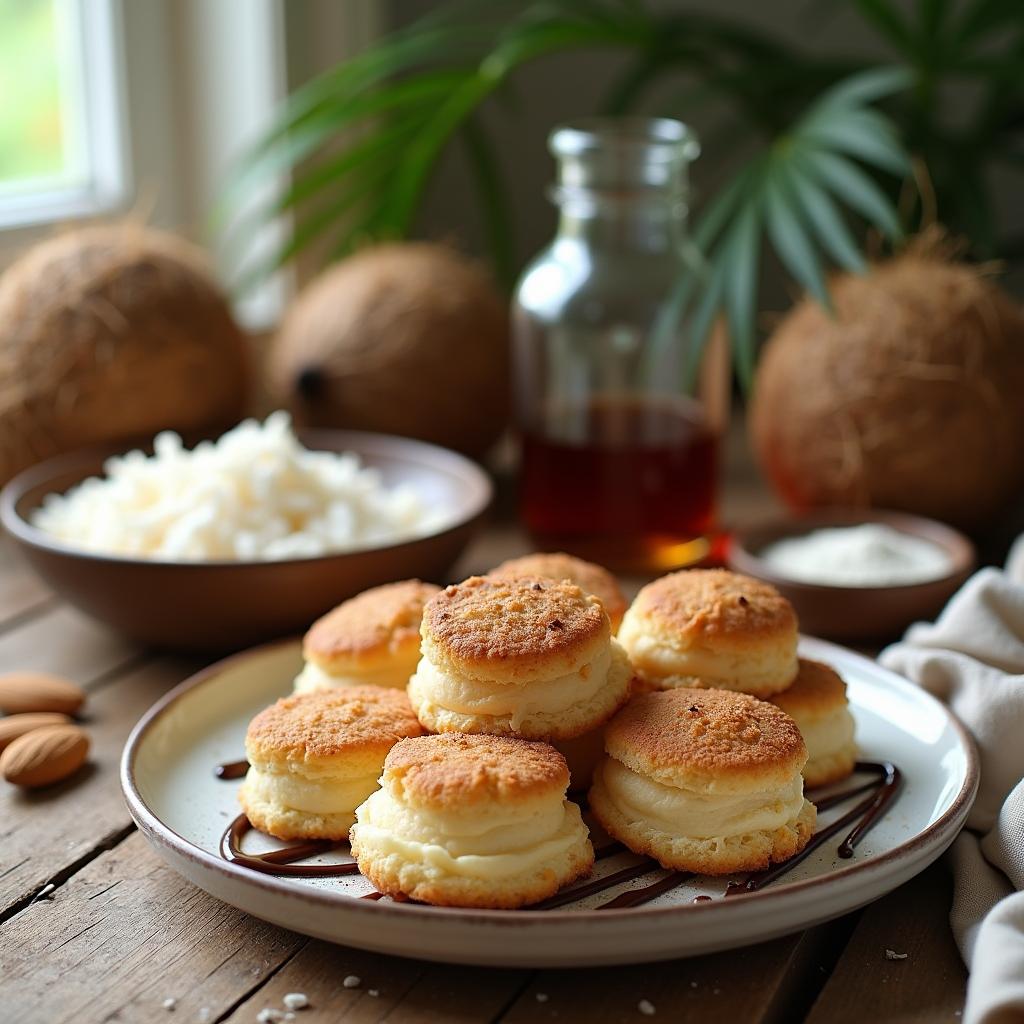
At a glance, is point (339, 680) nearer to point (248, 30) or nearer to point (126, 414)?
point (126, 414)

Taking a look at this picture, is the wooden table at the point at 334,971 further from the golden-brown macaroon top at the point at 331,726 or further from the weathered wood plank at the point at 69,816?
the golden-brown macaroon top at the point at 331,726

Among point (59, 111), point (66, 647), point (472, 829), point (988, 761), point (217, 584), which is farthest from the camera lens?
point (59, 111)

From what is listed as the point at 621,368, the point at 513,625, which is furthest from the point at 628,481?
the point at 513,625

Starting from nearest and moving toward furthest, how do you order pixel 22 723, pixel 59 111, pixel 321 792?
pixel 321 792, pixel 22 723, pixel 59 111

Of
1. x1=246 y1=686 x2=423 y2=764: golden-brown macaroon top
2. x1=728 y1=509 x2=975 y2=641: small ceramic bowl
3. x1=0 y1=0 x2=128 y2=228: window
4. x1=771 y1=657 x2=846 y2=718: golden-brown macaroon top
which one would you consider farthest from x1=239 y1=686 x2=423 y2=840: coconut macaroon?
x1=0 y1=0 x2=128 y2=228: window

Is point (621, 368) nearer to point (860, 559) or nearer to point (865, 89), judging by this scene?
point (860, 559)

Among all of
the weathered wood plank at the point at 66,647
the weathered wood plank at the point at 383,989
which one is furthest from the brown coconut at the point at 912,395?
the weathered wood plank at the point at 383,989
